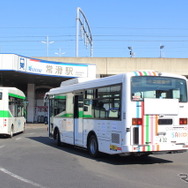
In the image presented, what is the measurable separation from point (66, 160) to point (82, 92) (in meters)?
3.02

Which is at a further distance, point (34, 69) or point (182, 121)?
point (34, 69)

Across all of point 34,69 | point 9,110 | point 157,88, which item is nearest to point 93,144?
point 157,88

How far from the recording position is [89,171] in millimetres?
9430

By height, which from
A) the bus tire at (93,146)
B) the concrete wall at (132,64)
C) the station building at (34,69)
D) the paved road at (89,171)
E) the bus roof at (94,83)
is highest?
the concrete wall at (132,64)

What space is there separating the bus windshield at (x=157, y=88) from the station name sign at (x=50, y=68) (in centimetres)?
2105

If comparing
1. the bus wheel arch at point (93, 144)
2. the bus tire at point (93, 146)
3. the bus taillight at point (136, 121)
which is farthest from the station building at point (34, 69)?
the bus taillight at point (136, 121)

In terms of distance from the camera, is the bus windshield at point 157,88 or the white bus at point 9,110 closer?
the bus windshield at point 157,88

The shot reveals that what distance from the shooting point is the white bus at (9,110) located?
20062mm

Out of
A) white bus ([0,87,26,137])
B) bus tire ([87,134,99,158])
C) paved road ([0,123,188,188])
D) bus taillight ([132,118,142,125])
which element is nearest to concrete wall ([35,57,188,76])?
white bus ([0,87,26,137])

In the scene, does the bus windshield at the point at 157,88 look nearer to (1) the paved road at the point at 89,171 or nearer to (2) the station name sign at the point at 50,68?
(1) the paved road at the point at 89,171

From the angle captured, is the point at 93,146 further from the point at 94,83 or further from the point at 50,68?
the point at 50,68

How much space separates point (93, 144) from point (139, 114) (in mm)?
2768

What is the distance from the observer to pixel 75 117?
46.5 feet

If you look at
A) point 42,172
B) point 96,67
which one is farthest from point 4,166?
point 96,67
